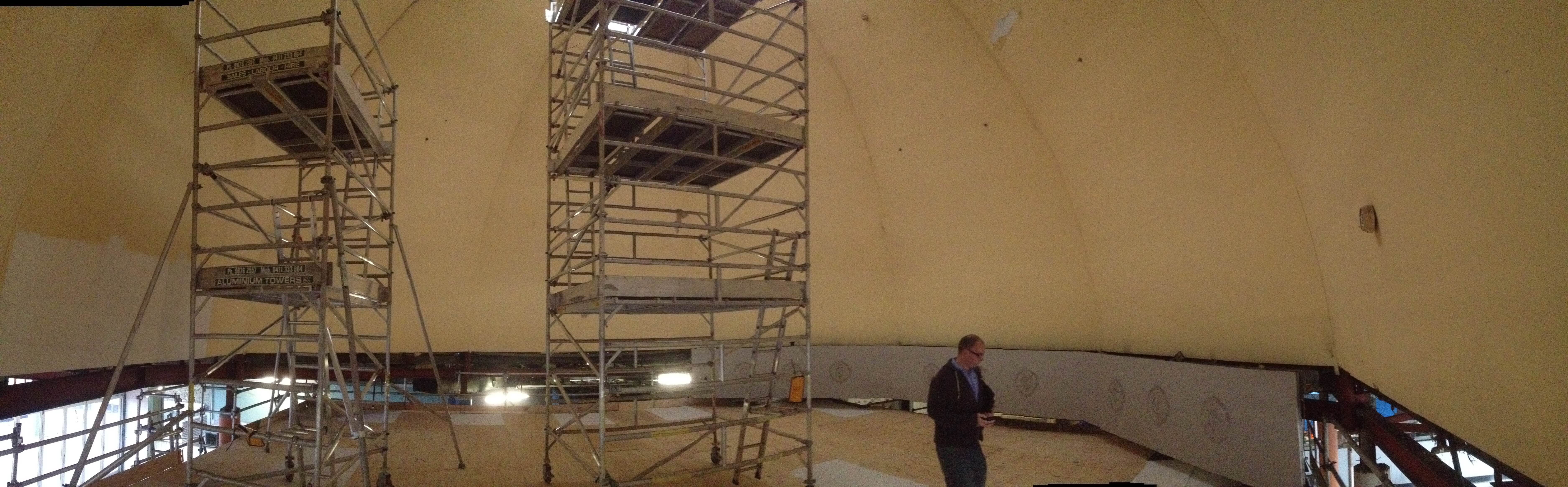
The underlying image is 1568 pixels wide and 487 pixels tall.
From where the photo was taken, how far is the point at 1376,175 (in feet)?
13.6

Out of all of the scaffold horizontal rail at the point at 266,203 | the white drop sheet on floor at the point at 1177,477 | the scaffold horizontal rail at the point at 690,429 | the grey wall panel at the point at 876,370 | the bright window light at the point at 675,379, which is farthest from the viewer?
the bright window light at the point at 675,379

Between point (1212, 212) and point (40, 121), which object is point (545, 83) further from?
point (1212, 212)

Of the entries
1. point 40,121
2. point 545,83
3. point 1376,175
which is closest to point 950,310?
point 545,83

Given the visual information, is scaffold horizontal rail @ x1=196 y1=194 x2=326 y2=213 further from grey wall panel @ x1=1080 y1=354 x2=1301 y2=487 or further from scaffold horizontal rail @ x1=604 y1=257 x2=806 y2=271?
grey wall panel @ x1=1080 y1=354 x2=1301 y2=487

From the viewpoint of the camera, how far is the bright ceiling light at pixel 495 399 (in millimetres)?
Result: 13898

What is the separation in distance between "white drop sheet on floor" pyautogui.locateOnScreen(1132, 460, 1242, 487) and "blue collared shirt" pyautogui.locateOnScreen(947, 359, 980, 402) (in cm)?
307

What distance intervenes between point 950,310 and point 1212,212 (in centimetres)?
576

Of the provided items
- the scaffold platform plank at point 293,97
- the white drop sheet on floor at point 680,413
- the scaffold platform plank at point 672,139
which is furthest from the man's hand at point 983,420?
the white drop sheet on floor at point 680,413

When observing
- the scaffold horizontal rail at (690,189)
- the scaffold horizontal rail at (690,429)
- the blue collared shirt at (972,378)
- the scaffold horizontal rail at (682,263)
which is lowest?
the scaffold horizontal rail at (690,429)

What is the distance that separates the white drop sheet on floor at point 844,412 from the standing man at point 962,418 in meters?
7.06

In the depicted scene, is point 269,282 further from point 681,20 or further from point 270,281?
point 681,20

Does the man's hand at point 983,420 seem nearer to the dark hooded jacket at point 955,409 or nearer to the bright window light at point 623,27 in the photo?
the dark hooded jacket at point 955,409

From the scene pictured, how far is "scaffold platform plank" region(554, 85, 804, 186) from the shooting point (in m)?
Answer: 6.00

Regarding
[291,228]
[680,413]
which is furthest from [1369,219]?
[680,413]
